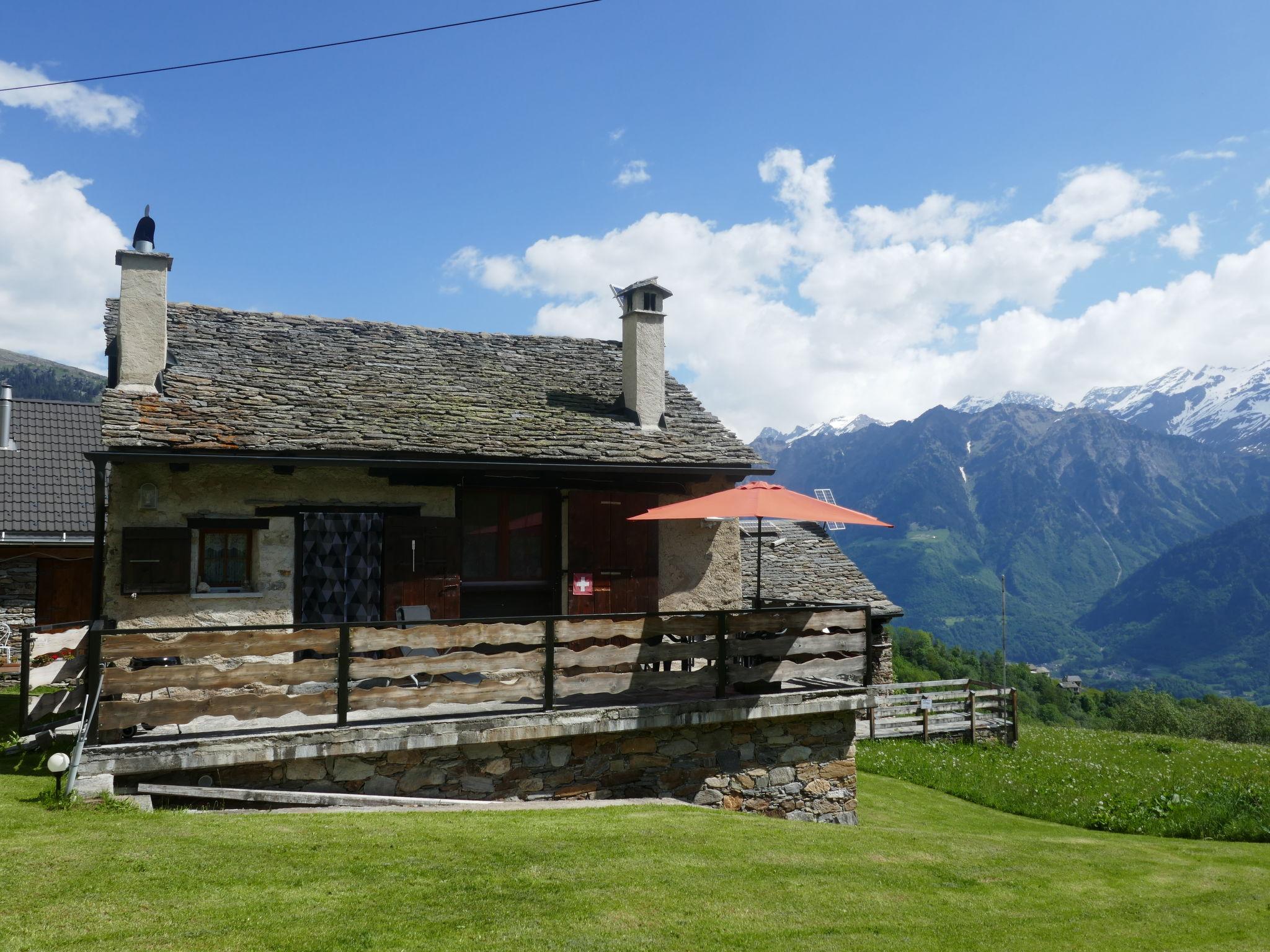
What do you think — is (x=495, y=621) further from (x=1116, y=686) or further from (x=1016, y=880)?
(x=1116, y=686)

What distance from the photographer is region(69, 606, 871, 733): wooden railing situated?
7277 millimetres

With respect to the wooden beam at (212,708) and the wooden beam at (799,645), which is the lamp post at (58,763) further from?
the wooden beam at (799,645)

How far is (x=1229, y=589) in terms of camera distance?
18312cm

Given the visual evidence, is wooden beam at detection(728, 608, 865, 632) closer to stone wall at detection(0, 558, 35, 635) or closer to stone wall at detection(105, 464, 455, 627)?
stone wall at detection(105, 464, 455, 627)

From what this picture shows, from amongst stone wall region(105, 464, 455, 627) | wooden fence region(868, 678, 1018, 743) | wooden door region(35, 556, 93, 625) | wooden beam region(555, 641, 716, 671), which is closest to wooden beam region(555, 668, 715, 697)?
wooden beam region(555, 641, 716, 671)

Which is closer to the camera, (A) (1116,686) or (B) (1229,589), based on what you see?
(A) (1116,686)

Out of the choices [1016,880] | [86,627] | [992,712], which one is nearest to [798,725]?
[1016,880]

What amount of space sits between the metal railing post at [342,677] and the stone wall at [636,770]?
1.18 ft

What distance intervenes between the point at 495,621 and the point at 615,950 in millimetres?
4332

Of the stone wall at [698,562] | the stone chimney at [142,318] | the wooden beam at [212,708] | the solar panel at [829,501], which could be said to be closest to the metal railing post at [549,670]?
the wooden beam at [212,708]

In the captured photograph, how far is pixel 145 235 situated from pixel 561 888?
10277mm

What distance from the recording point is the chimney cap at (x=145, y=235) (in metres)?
11.5

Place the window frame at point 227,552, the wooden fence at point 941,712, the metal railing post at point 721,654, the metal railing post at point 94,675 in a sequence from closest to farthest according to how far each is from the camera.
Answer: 1. the metal railing post at point 94,675
2. the metal railing post at point 721,654
3. the window frame at point 227,552
4. the wooden fence at point 941,712

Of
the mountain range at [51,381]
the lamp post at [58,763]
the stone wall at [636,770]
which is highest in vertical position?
the mountain range at [51,381]
